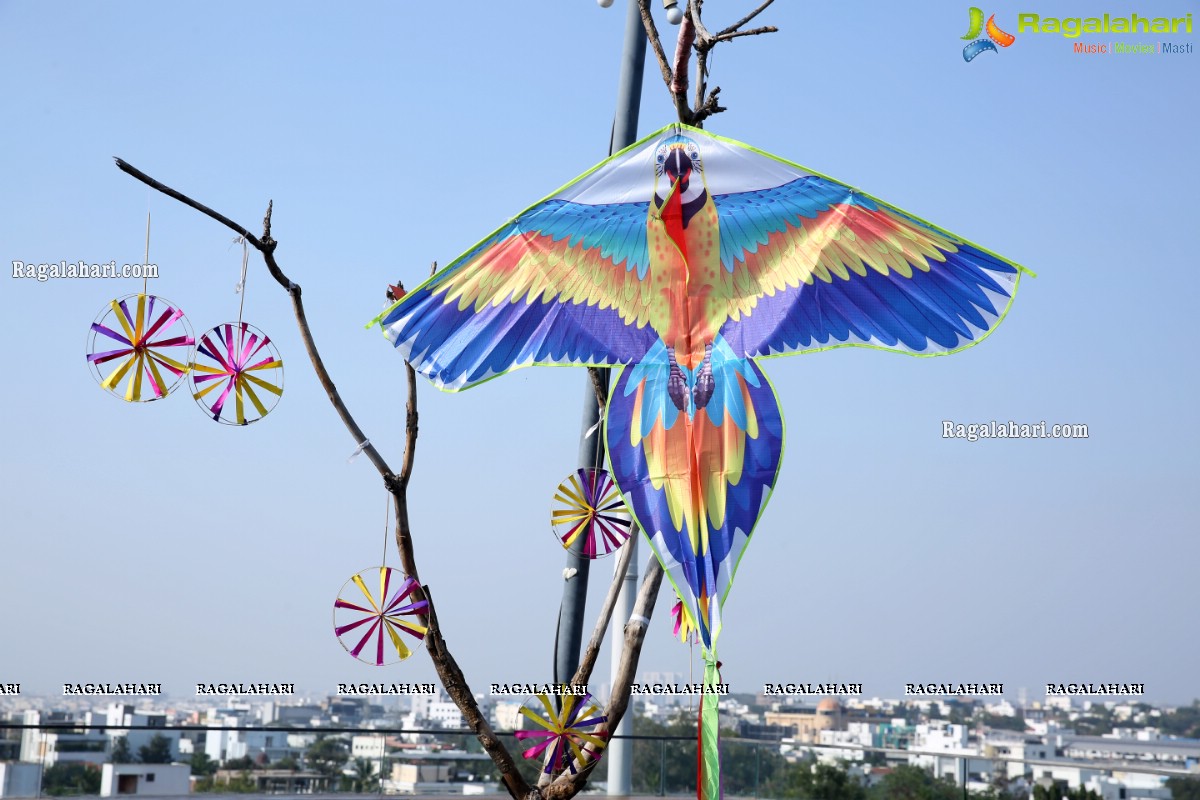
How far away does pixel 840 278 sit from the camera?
383 centimetres

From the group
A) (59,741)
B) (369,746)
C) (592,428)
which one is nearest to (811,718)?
(369,746)

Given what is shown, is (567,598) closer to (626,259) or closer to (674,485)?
(674,485)

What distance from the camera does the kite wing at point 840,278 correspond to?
3768 millimetres

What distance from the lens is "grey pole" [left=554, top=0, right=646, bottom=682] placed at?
4.48 metres

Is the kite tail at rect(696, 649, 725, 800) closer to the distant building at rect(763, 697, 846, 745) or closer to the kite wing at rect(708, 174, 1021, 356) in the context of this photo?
the kite wing at rect(708, 174, 1021, 356)

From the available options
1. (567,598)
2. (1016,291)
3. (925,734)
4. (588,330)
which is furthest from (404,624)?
(925,734)

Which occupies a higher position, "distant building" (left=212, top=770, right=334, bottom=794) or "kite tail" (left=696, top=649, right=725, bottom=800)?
"kite tail" (left=696, top=649, right=725, bottom=800)

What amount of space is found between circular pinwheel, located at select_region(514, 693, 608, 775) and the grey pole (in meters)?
0.43

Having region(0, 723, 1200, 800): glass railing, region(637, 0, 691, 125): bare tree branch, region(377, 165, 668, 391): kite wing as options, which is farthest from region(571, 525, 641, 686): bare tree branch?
region(0, 723, 1200, 800): glass railing

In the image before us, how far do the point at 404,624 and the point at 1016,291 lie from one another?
231 centimetres

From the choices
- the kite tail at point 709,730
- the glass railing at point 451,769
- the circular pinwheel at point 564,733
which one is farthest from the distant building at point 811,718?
the kite tail at point 709,730

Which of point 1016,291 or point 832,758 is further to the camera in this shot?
point 832,758

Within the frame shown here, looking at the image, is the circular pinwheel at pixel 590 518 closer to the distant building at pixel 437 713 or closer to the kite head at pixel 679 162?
the kite head at pixel 679 162

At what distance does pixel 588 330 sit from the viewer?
396 cm
